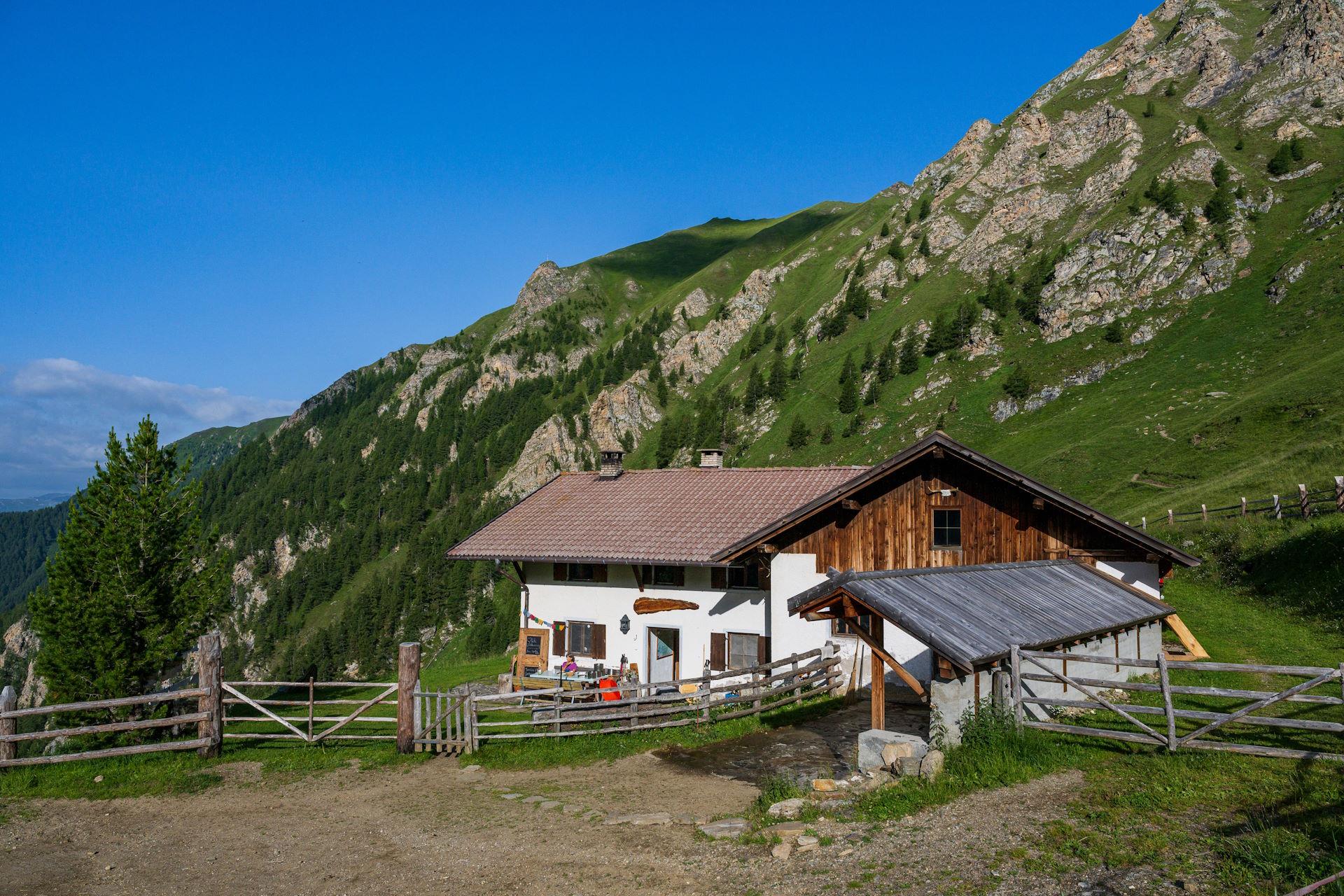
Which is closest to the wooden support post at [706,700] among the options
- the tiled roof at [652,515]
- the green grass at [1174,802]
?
the tiled roof at [652,515]

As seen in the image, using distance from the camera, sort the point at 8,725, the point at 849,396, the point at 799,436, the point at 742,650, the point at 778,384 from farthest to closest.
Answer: the point at 778,384 → the point at 849,396 → the point at 799,436 → the point at 742,650 → the point at 8,725

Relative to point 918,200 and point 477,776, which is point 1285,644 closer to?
point 477,776

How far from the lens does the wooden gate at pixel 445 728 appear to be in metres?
17.5

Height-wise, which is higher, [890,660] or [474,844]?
[890,660]

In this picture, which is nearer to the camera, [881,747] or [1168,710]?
[1168,710]

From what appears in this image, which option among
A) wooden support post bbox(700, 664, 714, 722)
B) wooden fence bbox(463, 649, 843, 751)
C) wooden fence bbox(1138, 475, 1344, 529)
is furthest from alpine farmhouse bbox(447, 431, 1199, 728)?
wooden fence bbox(1138, 475, 1344, 529)

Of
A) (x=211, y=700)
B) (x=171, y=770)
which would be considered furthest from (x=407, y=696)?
(x=171, y=770)

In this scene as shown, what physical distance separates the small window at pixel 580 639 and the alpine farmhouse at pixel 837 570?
2.3 inches

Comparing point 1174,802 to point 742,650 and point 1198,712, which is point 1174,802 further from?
point 742,650

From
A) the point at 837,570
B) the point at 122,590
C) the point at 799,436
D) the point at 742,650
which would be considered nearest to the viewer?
the point at 837,570

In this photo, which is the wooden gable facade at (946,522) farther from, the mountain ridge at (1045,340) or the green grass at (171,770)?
the mountain ridge at (1045,340)

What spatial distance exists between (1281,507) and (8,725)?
4367 cm

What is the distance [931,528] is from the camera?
2277cm

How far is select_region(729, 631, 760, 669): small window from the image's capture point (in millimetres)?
24969
